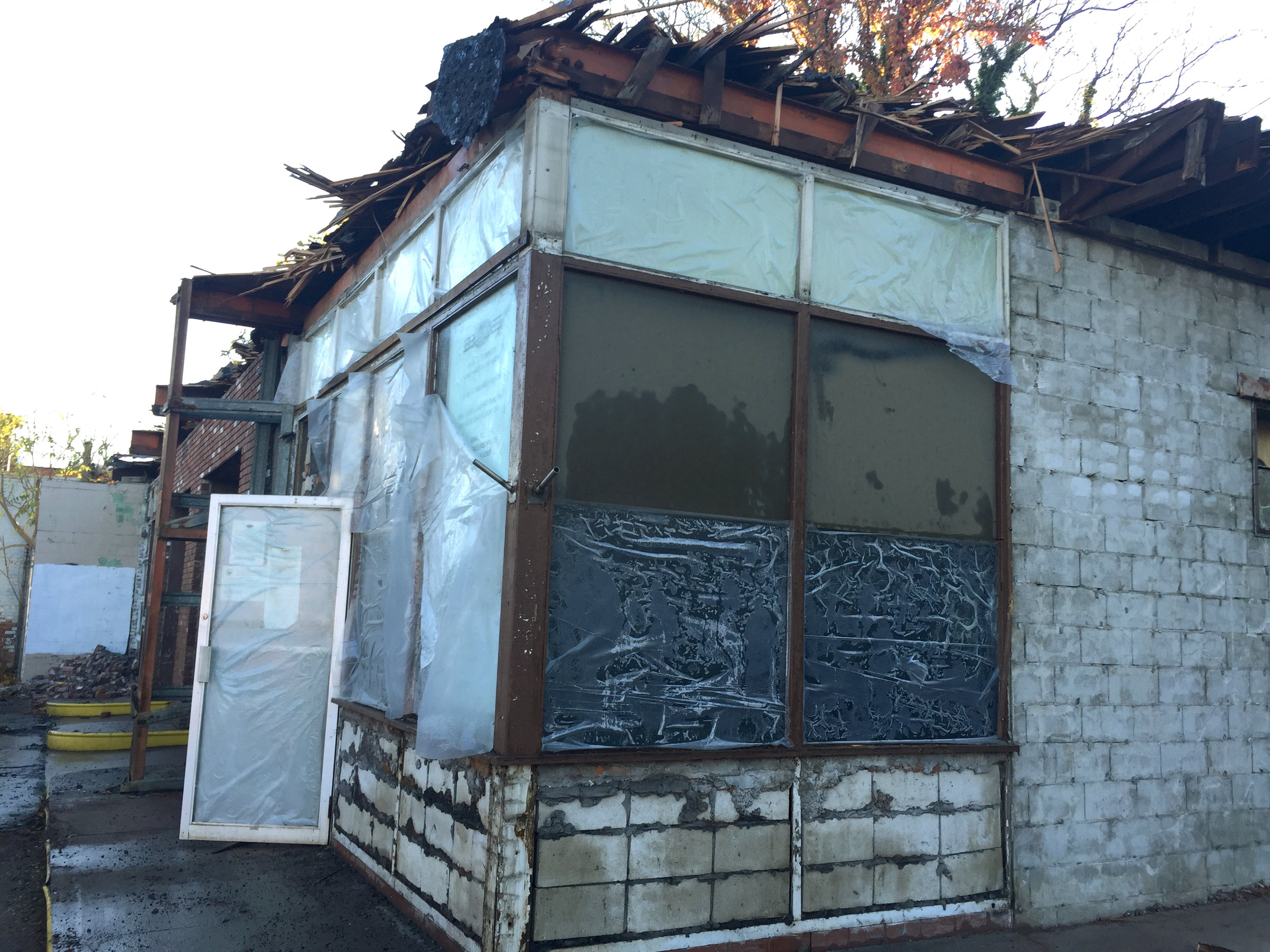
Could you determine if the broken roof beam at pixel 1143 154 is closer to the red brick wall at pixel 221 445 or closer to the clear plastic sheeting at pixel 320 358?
the clear plastic sheeting at pixel 320 358

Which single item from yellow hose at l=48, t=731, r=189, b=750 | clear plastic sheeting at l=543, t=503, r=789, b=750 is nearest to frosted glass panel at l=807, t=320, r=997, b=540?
clear plastic sheeting at l=543, t=503, r=789, b=750

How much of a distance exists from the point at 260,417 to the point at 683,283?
5411 mm

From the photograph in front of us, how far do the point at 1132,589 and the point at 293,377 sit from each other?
738 cm

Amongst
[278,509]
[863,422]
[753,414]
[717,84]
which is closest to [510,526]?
[753,414]

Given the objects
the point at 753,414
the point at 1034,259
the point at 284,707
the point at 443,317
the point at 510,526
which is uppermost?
the point at 1034,259

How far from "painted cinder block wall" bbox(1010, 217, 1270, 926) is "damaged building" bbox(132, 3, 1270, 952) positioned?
28 mm

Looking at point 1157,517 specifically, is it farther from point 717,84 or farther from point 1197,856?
point 717,84

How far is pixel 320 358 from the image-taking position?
874 cm

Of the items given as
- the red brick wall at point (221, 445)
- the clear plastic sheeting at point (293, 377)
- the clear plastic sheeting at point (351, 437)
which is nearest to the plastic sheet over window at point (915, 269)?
the clear plastic sheeting at point (351, 437)

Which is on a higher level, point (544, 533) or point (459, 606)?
point (544, 533)

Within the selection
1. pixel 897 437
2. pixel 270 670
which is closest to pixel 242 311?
pixel 270 670

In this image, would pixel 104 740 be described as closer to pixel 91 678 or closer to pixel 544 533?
pixel 91 678

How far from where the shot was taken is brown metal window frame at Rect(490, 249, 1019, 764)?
14.8 ft

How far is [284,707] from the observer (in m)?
6.87
